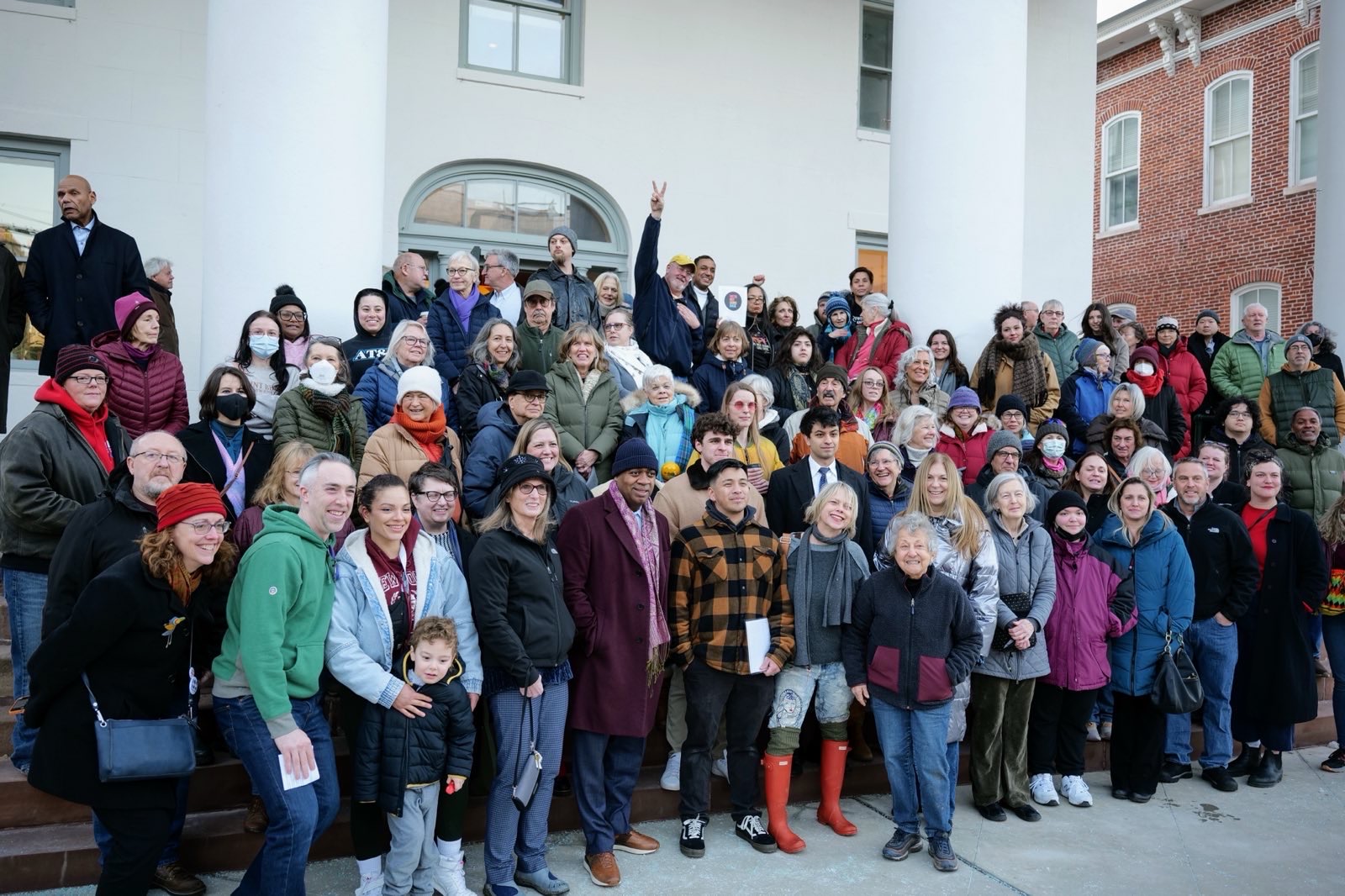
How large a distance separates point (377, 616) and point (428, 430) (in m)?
1.42

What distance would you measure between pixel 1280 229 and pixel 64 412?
772 inches

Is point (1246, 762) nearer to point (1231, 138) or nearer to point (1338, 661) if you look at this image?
point (1338, 661)

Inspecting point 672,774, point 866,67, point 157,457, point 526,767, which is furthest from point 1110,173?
point 157,457

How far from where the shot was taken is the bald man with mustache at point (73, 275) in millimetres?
7199

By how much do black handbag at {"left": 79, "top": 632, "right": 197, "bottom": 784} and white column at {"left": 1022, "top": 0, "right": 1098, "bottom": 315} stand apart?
11.9m

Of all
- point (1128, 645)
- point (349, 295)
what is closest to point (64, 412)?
point (349, 295)

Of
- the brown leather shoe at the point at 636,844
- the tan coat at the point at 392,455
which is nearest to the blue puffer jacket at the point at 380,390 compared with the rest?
the tan coat at the point at 392,455

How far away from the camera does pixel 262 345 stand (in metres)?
6.40

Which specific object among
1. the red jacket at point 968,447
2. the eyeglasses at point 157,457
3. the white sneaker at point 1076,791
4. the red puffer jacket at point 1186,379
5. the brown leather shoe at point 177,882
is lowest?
the white sneaker at point 1076,791

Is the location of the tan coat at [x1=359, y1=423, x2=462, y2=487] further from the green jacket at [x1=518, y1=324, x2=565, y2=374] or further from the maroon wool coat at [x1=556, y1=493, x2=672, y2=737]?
the green jacket at [x1=518, y1=324, x2=565, y2=374]

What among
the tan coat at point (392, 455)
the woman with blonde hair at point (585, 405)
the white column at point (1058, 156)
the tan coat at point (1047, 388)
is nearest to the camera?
the tan coat at point (392, 455)

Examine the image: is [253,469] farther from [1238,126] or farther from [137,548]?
[1238,126]

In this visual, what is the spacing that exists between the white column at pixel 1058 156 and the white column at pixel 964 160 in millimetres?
4829

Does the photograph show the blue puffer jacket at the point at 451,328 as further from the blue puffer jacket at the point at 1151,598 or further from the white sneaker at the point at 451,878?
the blue puffer jacket at the point at 1151,598
